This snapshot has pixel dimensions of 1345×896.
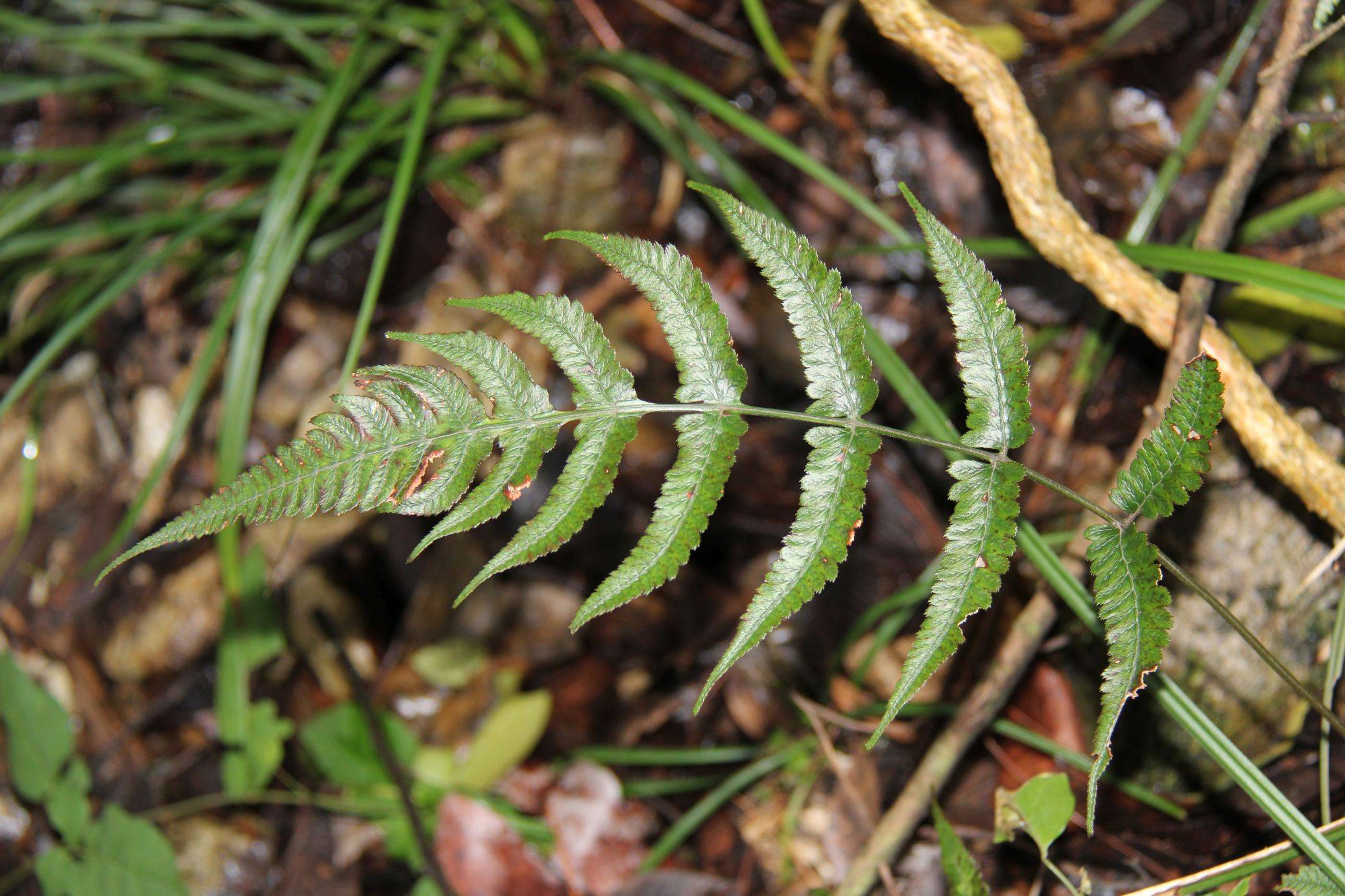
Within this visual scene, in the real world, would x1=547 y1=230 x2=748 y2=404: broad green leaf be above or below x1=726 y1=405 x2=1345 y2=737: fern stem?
above

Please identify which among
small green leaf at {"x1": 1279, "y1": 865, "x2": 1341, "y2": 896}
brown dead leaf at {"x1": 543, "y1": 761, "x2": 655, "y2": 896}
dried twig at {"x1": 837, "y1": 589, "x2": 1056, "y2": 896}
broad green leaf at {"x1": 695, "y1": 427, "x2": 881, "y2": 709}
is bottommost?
brown dead leaf at {"x1": 543, "y1": 761, "x2": 655, "y2": 896}

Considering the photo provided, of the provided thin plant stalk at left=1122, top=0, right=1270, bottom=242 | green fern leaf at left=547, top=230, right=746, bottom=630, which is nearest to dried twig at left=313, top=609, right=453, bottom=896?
green fern leaf at left=547, top=230, right=746, bottom=630

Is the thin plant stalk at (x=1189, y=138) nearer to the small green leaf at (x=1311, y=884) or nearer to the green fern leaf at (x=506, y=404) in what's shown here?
the small green leaf at (x=1311, y=884)

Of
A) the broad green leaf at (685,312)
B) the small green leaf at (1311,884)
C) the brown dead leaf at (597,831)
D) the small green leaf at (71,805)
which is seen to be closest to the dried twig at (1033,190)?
the small green leaf at (1311,884)

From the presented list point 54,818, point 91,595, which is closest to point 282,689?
point 54,818

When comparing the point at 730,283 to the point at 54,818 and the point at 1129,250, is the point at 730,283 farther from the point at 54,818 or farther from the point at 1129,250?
the point at 54,818

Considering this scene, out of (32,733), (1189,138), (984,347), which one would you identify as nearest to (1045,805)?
(984,347)

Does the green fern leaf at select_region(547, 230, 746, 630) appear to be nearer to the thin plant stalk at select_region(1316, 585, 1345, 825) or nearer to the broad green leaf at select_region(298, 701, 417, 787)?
the thin plant stalk at select_region(1316, 585, 1345, 825)
